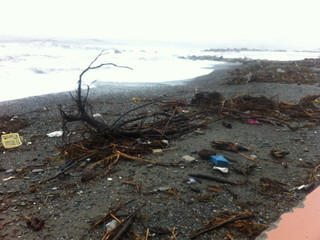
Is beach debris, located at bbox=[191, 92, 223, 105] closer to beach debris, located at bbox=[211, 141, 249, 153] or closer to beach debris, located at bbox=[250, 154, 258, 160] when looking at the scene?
beach debris, located at bbox=[211, 141, 249, 153]

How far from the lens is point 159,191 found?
8.09 ft

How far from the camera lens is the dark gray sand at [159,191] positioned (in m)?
2.00

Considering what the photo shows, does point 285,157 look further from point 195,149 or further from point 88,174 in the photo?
point 88,174

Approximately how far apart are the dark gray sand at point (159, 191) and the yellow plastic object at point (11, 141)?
12 centimetres

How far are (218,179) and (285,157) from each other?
128 centimetres

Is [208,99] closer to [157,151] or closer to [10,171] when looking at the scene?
[157,151]

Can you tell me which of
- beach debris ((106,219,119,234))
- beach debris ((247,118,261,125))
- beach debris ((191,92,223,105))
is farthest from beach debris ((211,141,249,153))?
beach debris ((191,92,223,105))

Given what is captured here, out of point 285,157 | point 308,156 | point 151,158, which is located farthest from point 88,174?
point 308,156

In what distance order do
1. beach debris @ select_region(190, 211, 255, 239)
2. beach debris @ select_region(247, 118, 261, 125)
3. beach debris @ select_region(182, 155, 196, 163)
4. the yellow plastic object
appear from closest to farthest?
beach debris @ select_region(190, 211, 255, 239), beach debris @ select_region(182, 155, 196, 163), the yellow plastic object, beach debris @ select_region(247, 118, 261, 125)

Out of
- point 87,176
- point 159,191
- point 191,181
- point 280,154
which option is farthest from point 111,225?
point 280,154

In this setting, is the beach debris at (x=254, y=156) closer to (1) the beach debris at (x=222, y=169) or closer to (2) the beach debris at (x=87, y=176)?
(1) the beach debris at (x=222, y=169)

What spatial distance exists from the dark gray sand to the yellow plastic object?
0.39ft

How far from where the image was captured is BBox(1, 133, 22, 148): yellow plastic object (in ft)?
12.5

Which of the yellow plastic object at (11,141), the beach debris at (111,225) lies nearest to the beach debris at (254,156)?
the beach debris at (111,225)
